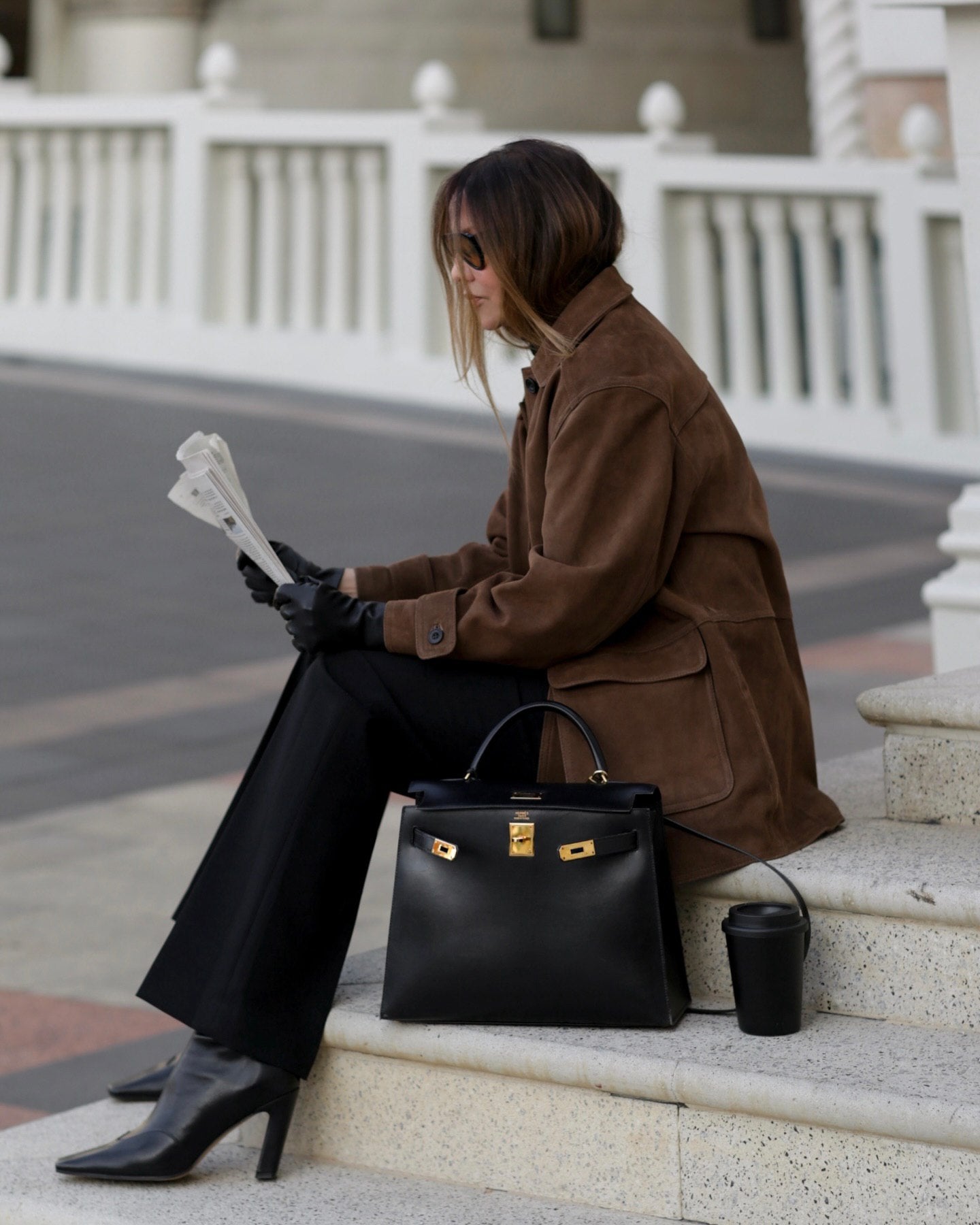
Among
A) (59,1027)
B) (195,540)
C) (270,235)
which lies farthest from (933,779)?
(270,235)

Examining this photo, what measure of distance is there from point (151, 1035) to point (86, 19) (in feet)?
49.8

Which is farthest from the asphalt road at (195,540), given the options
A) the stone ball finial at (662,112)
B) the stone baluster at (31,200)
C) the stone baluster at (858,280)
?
the stone ball finial at (662,112)

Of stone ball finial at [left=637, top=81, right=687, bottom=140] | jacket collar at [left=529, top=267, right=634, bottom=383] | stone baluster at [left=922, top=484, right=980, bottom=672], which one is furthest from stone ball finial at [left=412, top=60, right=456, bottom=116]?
jacket collar at [left=529, top=267, right=634, bottom=383]

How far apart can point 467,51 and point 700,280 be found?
7788 millimetres

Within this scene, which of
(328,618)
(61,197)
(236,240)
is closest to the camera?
(328,618)

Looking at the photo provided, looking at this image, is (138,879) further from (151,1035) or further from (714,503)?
(714,503)

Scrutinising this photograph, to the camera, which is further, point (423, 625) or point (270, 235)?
point (270, 235)

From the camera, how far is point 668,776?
2.70 meters

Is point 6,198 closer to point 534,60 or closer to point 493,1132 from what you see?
point 534,60

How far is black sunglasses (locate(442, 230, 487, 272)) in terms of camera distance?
280 cm

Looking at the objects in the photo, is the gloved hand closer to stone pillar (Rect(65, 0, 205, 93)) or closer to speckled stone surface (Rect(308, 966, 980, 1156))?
speckled stone surface (Rect(308, 966, 980, 1156))

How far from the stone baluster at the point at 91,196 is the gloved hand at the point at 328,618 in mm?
9793

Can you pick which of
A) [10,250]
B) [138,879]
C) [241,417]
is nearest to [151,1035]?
[138,879]

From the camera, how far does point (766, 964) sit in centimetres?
254
